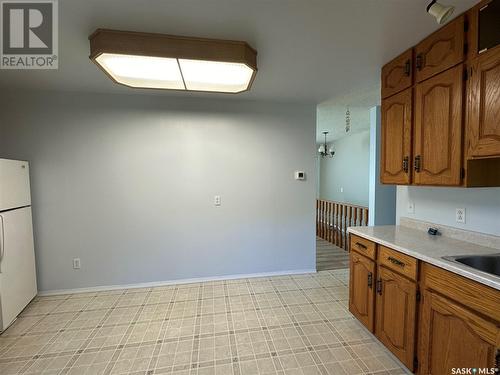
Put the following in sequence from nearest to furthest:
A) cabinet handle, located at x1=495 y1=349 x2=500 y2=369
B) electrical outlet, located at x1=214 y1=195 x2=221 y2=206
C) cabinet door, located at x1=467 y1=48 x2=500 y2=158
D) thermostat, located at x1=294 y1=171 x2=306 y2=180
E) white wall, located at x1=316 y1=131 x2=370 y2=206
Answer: cabinet handle, located at x1=495 y1=349 x2=500 y2=369
cabinet door, located at x1=467 y1=48 x2=500 y2=158
electrical outlet, located at x1=214 y1=195 x2=221 y2=206
thermostat, located at x1=294 y1=171 x2=306 y2=180
white wall, located at x1=316 y1=131 x2=370 y2=206

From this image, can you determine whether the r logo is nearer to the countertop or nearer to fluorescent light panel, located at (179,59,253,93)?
fluorescent light panel, located at (179,59,253,93)

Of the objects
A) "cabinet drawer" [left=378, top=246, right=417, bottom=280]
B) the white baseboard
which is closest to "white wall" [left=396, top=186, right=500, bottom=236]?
"cabinet drawer" [left=378, top=246, right=417, bottom=280]

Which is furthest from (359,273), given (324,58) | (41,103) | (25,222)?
(41,103)

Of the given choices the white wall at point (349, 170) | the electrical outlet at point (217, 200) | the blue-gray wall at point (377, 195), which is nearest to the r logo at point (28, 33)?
the electrical outlet at point (217, 200)

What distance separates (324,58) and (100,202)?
2912 millimetres

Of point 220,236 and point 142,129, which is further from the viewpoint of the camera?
point 220,236

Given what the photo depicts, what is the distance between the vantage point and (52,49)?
1.84m

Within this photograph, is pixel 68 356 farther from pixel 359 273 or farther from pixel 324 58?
pixel 324 58

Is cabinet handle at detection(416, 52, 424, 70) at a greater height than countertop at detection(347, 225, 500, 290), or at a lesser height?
greater

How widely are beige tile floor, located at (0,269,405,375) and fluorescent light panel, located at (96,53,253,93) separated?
2.28 metres

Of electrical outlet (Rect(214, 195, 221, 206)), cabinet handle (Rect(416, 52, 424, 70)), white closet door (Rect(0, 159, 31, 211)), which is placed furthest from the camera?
electrical outlet (Rect(214, 195, 221, 206))

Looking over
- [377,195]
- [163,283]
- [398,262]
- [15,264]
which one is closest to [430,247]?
[398,262]

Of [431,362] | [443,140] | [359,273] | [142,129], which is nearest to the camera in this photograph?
[431,362]

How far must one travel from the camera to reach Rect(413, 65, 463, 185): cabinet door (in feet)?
5.12
